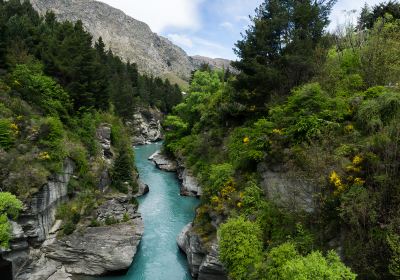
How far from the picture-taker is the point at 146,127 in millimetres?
83500

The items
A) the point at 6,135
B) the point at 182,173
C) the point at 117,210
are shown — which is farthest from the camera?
the point at 182,173

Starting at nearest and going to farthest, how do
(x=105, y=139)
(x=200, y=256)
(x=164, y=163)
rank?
(x=200, y=256) → (x=105, y=139) → (x=164, y=163)

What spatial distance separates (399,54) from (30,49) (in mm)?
34344

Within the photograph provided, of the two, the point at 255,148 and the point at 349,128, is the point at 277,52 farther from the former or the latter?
the point at 349,128

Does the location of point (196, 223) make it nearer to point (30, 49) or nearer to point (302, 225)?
point (302, 225)

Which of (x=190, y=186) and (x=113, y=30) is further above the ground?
(x=113, y=30)

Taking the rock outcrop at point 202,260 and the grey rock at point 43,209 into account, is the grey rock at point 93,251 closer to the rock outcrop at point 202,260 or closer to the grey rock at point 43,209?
the grey rock at point 43,209

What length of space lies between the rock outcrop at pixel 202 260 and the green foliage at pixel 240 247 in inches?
135

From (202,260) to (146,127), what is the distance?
63.5 meters

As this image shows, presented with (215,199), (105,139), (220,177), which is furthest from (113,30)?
(215,199)

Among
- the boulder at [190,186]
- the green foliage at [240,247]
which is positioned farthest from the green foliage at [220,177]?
the boulder at [190,186]

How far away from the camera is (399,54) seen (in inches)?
914

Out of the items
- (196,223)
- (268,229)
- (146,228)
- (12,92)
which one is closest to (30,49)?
(12,92)

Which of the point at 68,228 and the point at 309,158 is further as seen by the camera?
the point at 68,228
